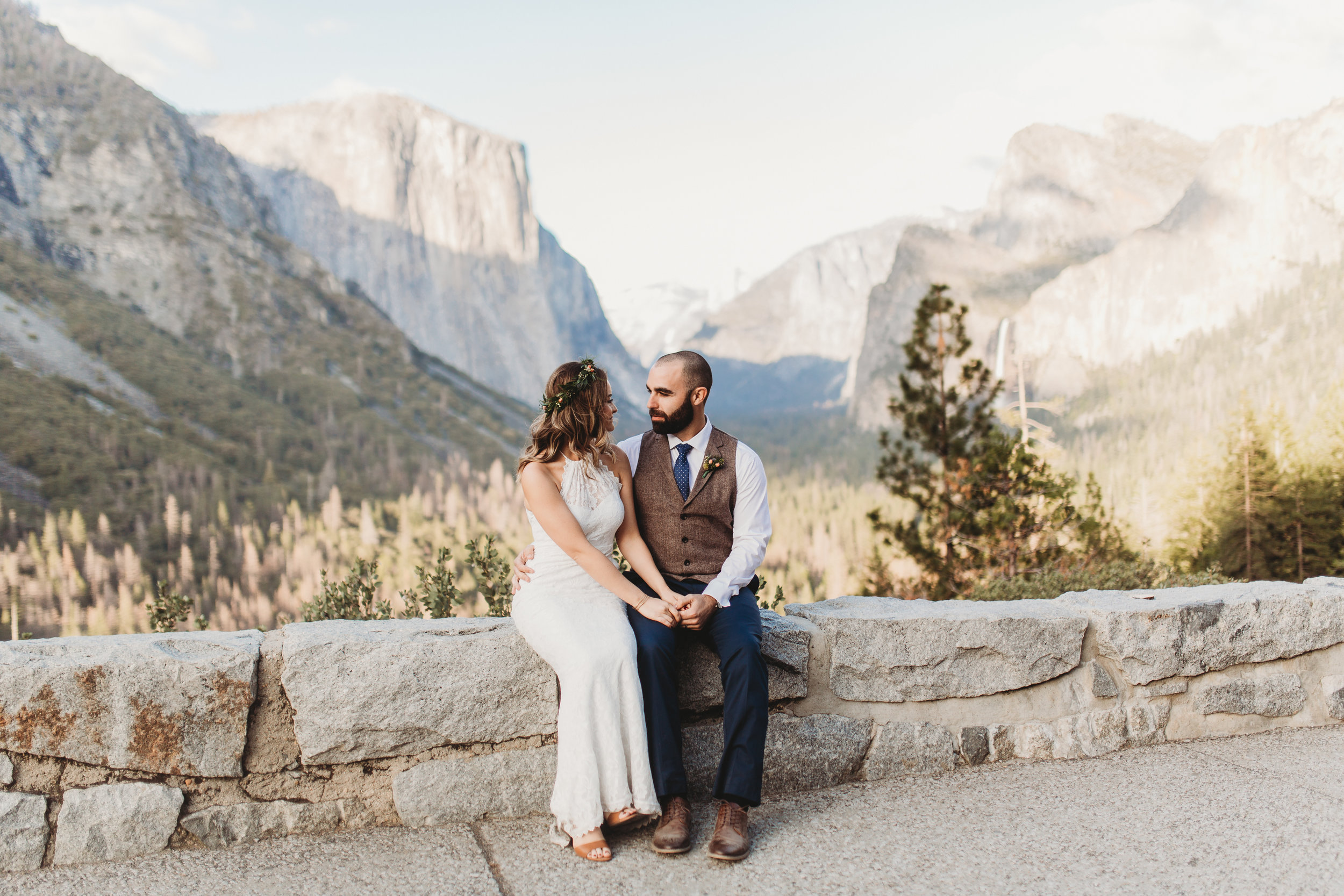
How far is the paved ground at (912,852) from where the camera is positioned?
10.2 ft

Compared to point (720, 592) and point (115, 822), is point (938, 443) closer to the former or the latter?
point (720, 592)

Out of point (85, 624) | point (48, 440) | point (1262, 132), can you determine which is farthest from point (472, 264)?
point (1262, 132)

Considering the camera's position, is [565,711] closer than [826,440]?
Yes

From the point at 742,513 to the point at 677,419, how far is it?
50 cm

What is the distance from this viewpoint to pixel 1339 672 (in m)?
4.71

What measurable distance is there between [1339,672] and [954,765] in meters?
2.19

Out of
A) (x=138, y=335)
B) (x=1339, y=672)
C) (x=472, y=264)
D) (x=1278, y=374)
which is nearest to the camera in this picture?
(x=1339, y=672)

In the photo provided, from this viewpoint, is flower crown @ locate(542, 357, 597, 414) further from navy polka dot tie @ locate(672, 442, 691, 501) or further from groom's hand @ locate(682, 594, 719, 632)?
groom's hand @ locate(682, 594, 719, 632)

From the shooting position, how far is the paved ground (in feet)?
10.2

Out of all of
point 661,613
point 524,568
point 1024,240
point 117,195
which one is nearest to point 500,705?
point 524,568

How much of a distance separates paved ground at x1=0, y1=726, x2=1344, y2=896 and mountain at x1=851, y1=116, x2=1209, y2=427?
5556 inches

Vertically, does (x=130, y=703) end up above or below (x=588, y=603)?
below

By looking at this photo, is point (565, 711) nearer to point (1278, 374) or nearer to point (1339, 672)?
point (1339, 672)

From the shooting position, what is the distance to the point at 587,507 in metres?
3.88
